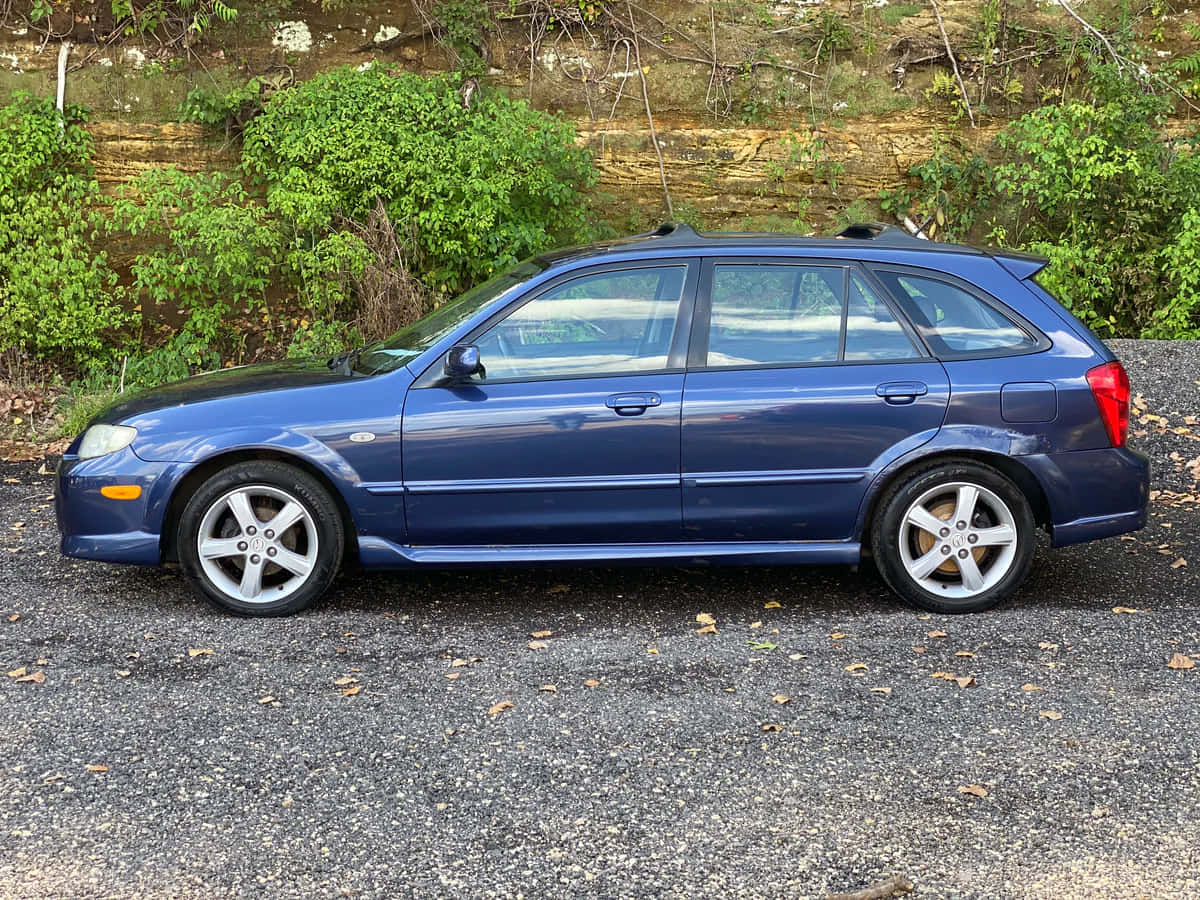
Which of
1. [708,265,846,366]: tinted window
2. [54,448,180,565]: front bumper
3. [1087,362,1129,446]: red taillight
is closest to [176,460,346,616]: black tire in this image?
[54,448,180,565]: front bumper

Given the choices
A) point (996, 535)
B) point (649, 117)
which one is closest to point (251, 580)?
point (996, 535)

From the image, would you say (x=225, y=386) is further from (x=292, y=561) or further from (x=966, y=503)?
(x=966, y=503)

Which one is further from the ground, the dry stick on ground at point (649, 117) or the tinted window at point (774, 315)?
the dry stick on ground at point (649, 117)

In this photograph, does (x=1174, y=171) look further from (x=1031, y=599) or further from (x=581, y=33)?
(x=1031, y=599)

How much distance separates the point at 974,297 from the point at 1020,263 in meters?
0.31

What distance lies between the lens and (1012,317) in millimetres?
5953

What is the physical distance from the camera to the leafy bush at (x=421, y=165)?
425 inches

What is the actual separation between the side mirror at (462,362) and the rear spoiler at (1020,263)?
2.42 meters

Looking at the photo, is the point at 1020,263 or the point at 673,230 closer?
the point at 1020,263

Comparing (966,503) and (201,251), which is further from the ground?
(201,251)

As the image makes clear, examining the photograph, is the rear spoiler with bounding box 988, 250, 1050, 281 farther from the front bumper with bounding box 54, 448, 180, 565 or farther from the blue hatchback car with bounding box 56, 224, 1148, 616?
the front bumper with bounding box 54, 448, 180, 565

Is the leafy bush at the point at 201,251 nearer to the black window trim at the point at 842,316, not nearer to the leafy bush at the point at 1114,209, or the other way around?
the black window trim at the point at 842,316

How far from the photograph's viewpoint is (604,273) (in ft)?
19.5

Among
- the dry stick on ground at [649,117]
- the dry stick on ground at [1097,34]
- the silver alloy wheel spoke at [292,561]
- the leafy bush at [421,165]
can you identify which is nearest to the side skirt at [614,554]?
the silver alloy wheel spoke at [292,561]
